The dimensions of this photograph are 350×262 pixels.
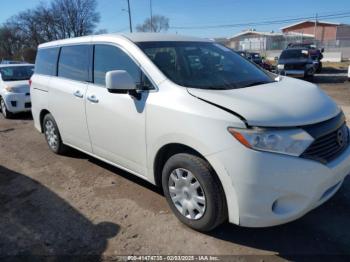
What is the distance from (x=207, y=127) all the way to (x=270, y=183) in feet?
2.16

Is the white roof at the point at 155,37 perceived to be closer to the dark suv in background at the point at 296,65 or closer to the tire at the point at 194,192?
the tire at the point at 194,192

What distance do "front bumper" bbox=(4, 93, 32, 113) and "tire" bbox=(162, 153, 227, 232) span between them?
6921 mm

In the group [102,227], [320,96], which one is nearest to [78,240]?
[102,227]

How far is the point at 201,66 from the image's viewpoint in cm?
369

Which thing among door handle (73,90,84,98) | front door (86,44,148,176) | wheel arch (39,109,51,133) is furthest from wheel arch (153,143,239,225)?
wheel arch (39,109,51,133)

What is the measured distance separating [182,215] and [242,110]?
4.01 ft

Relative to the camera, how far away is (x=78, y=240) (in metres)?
3.13

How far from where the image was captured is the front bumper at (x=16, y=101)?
8820 millimetres

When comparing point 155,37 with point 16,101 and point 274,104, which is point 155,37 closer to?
point 274,104

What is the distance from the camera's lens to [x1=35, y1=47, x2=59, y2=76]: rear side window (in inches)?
202

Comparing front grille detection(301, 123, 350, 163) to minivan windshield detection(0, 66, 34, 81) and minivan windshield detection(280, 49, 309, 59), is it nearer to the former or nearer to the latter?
minivan windshield detection(0, 66, 34, 81)

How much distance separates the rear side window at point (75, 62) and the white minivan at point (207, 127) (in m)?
0.03

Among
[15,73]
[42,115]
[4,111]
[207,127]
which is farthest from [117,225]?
[15,73]

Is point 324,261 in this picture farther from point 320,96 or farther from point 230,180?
point 320,96
